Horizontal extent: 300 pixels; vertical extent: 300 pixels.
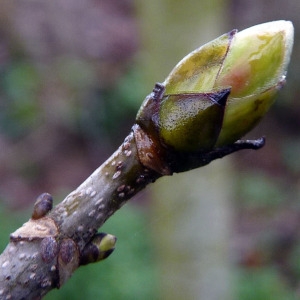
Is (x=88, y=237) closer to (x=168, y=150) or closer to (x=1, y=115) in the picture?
(x=168, y=150)

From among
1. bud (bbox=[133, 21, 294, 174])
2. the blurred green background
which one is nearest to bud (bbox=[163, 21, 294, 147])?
bud (bbox=[133, 21, 294, 174])

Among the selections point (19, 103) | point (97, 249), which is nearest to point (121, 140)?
point (19, 103)

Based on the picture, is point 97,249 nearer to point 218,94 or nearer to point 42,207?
point 42,207

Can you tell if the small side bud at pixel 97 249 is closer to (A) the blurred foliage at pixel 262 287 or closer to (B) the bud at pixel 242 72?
(B) the bud at pixel 242 72

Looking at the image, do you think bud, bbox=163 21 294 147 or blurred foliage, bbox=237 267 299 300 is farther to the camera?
blurred foliage, bbox=237 267 299 300

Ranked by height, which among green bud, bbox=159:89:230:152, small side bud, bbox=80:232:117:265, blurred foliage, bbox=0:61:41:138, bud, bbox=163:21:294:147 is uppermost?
bud, bbox=163:21:294:147

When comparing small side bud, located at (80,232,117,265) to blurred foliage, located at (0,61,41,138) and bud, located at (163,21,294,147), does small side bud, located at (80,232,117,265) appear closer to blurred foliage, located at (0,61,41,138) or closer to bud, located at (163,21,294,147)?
bud, located at (163,21,294,147)

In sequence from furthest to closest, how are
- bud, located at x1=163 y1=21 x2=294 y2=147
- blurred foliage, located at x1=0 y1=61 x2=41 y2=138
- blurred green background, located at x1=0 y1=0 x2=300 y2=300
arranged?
blurred foliage, located at x1=0 y1=61 x2=41 y2=138
blurred green background, located at x1=0 y1=0 x2=300 y2=300
bud, located at x1=163 y1=21 x2=294 y2=147
